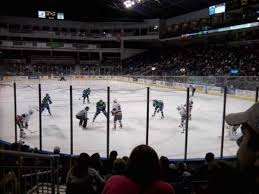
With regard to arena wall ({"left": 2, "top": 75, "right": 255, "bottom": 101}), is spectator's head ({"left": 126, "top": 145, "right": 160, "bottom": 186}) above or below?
above

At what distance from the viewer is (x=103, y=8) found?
40562 mm

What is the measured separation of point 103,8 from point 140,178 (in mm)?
40760

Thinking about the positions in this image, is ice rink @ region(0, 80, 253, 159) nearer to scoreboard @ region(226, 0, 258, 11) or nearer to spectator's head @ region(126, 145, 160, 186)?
scoreboard @ region(226, 0, 258, 11)

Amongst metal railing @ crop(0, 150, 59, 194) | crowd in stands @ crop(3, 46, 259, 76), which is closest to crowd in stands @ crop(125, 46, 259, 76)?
crowd in stands @ crop(3, 46, 259, 76)

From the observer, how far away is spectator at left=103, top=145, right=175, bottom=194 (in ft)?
4.99

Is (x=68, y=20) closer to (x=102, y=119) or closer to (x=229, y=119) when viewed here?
(x=102, y=119)

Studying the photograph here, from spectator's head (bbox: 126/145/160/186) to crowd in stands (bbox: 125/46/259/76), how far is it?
21221mm

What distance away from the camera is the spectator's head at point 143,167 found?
5.10ft

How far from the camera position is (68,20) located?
47.6 m

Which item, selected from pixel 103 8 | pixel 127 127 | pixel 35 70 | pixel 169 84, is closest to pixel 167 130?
pixel 127 127

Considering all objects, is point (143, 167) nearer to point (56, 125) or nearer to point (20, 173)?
point (20, 173)

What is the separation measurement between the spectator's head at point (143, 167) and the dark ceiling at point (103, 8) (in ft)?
101

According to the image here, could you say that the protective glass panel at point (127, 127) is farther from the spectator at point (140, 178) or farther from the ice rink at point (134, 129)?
the spectator at point (140, 178)

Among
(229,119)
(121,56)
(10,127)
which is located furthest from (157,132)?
(121,56)
